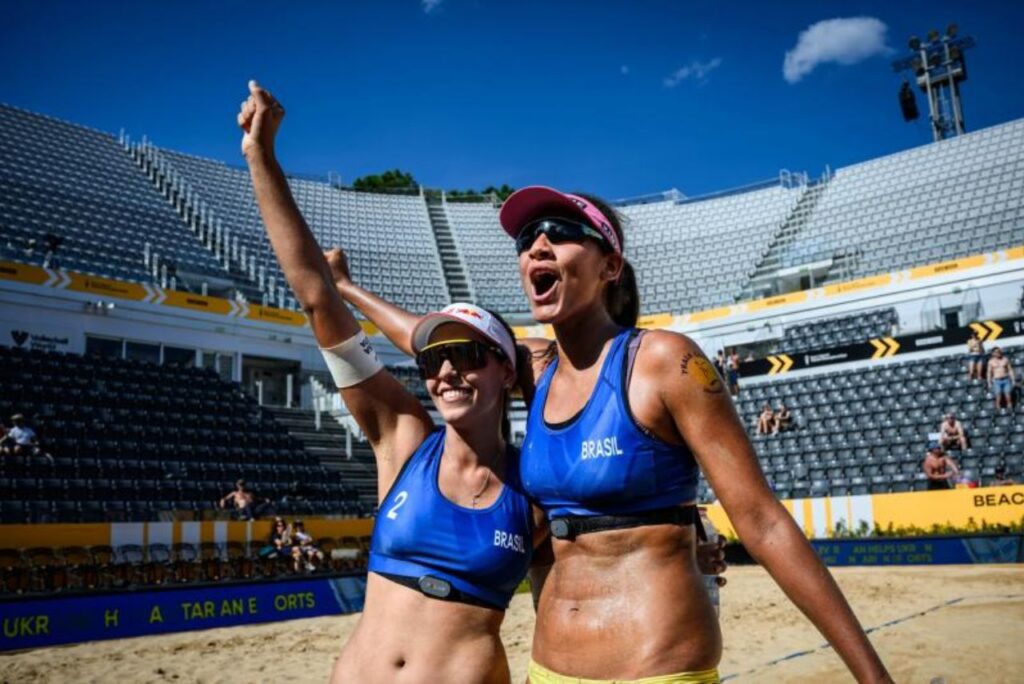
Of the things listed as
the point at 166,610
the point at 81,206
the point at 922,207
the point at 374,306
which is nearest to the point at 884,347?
the point at 922,207

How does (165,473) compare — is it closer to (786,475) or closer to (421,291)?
(786,475)

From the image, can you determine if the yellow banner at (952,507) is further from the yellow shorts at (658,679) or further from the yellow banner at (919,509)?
the yellow shorts at (658,679)

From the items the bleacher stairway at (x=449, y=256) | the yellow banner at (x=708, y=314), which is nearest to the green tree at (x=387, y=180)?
the bleacher stairway at (x=449, y=256)

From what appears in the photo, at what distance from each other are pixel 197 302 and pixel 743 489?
87.2ft

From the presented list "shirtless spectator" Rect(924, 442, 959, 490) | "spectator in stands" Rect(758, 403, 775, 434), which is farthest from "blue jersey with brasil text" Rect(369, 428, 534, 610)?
"spectator in stands" Rect(758, 403, 775, 434)

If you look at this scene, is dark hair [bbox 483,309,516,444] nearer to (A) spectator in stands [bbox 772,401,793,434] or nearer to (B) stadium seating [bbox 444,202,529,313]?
(A) spectator in stands [bbox 772,401,793,434]

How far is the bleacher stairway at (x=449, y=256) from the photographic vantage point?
38031mm

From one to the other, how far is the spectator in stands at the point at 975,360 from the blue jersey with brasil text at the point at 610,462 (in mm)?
21951

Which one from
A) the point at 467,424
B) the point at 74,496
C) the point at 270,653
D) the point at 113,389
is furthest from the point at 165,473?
the point at 467,424

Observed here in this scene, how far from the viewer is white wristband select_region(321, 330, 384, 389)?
8.67 ft

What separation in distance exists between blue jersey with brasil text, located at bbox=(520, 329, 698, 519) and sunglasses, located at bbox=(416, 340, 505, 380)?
1.26ft

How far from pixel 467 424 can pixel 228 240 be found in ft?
108

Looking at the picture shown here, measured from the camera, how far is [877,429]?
833 inches

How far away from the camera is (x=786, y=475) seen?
21.1 m
